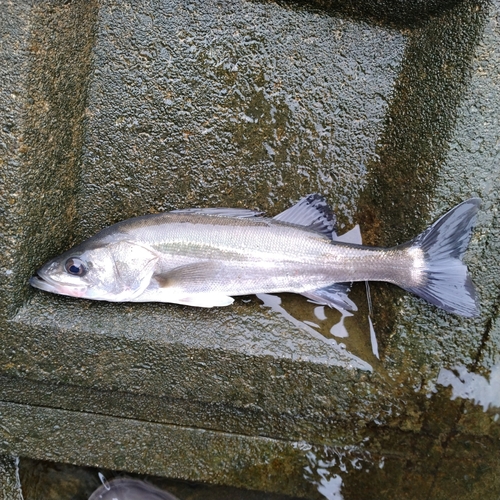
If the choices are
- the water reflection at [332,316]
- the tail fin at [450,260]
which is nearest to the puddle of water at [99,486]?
the water reflection at [332,316]

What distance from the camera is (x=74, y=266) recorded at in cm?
274

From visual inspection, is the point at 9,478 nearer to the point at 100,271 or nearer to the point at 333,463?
the point at 100,271

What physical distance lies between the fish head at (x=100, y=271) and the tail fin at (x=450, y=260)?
1.74 meters

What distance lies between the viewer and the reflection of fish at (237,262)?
8.93ft

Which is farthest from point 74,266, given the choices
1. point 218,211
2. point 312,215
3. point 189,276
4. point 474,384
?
point 474,384

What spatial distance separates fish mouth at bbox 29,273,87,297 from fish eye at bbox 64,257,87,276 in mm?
91

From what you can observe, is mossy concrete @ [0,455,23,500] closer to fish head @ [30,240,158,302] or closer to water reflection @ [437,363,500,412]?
fish head @ [30,240,158,302]

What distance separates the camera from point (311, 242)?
2.82 m

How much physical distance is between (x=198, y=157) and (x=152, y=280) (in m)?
0.95

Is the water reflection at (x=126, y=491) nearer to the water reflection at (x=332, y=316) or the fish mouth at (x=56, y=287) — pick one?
the fish mouth at (x=56, y=287)

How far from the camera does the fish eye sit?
8.99ft

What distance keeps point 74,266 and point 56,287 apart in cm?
18

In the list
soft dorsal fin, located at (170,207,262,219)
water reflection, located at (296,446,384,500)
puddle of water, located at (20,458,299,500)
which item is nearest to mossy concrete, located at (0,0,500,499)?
water reflection, located at (296,446,384,500)

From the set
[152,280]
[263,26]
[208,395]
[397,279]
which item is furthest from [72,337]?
[263,26]
